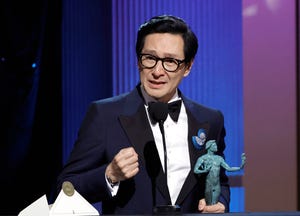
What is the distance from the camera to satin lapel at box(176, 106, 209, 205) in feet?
6.25

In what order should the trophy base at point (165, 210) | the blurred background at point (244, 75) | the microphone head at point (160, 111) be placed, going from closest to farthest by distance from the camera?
the trophy base at point (165, 210) < the microphone head at point (160, 111) < the blurred background at point (244, 75)

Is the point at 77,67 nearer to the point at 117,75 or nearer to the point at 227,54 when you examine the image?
the point at 117,75

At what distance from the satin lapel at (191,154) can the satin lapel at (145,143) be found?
2.6 inches

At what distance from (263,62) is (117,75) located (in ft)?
2.63

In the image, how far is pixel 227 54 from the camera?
3.40 meters

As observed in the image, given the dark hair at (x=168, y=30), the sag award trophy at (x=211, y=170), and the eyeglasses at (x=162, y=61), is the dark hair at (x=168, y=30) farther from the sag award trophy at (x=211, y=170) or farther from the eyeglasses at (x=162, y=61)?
the sag award trophy at (x=211, y=170)

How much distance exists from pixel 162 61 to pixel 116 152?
31 centimetres

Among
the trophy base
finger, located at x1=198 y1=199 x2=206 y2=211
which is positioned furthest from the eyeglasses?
the trophy base

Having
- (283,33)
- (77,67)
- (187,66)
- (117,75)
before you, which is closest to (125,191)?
(187,66)

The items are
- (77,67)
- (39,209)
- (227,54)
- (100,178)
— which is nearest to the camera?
(39,209)

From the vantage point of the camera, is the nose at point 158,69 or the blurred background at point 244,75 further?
the blurred background at point 244,75

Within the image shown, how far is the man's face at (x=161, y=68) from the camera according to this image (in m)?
1.91

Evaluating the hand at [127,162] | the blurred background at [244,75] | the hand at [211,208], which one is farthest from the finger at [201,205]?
the blurred background at [244,75]

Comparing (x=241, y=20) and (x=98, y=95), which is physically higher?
(x=241, y=20)
